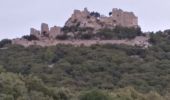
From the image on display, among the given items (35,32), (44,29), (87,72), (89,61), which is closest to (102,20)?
(44,29)

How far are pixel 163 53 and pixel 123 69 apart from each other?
7.61m

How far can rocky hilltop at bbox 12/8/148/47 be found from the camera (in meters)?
97.1

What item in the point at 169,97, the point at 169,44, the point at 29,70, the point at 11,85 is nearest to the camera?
the point at 11,85

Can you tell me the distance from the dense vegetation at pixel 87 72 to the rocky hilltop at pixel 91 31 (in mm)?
2147

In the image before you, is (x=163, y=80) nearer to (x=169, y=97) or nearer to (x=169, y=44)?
(x=169, y=97)

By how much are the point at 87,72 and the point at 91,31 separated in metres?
19.1

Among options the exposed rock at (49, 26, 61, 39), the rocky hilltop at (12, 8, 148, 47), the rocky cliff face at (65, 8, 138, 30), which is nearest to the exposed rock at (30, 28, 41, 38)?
the rocky hilltop at (12, 8, 148, 47)

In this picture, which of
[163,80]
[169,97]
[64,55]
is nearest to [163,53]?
[64,55]

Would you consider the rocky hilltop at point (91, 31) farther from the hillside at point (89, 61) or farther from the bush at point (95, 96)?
the bush at point (95, 96)

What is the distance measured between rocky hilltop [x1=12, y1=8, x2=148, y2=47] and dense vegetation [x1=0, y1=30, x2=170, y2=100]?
2147 mm

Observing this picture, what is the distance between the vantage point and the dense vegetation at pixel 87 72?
59531 millimetres

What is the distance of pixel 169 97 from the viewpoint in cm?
6134

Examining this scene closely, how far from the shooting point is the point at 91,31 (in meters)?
99.9

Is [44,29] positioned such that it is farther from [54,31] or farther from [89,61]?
[89,61]
